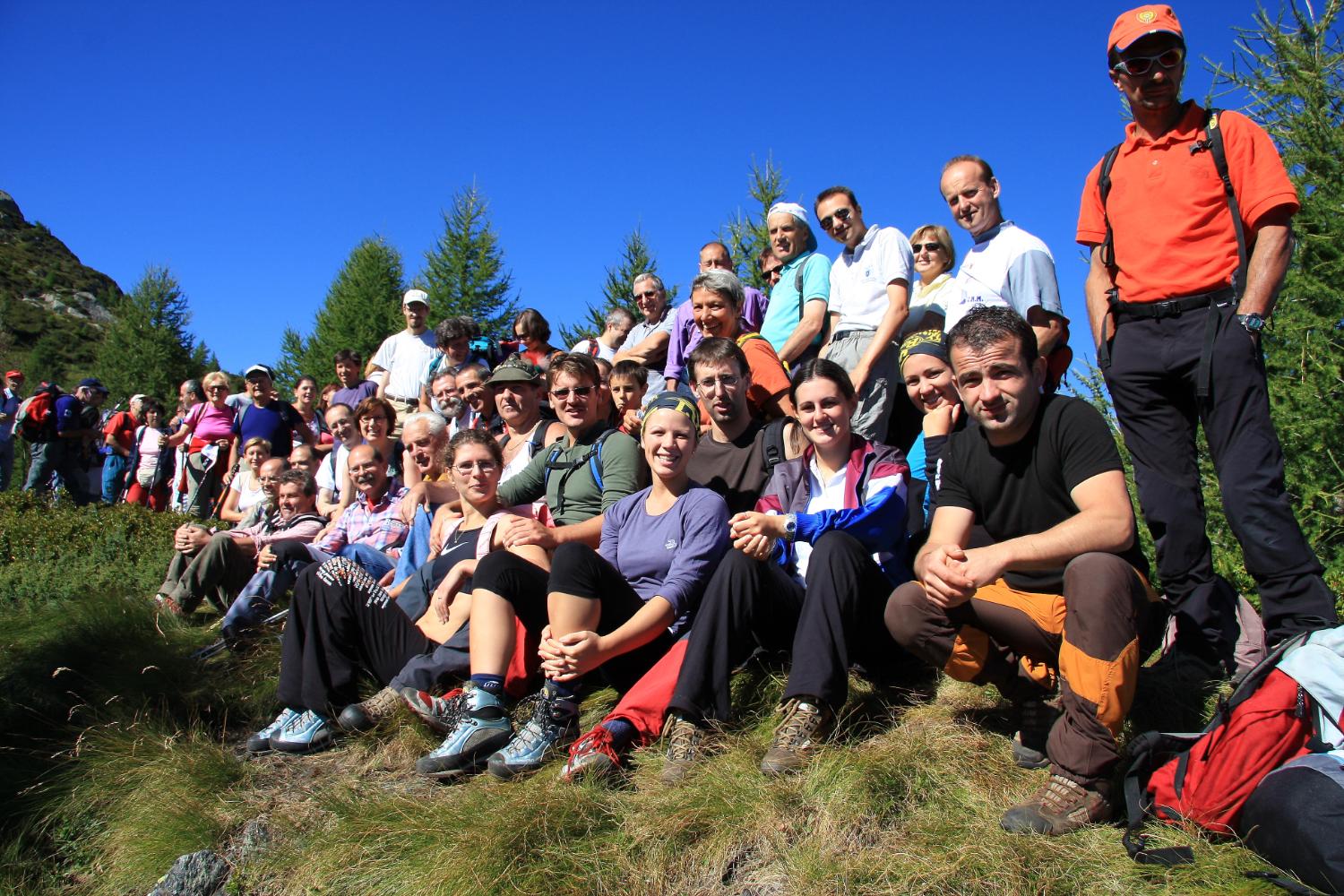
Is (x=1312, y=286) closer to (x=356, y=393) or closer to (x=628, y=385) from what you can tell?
(x=628, y=385)

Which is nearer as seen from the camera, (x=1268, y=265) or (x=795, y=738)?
(x=795, y=738)

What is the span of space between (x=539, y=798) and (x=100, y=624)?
4248mm

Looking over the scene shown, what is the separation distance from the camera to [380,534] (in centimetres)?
563

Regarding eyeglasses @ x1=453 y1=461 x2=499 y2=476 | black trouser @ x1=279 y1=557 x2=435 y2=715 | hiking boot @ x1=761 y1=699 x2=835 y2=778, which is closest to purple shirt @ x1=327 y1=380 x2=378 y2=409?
eyeglasses @ x1=453 y1=461 x2=499 y2=476

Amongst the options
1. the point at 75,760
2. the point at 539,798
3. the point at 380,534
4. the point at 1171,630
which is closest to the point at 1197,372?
the point at 1171,630

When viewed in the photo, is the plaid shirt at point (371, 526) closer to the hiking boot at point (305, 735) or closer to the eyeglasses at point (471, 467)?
the eyeglasses at point (471, 467)

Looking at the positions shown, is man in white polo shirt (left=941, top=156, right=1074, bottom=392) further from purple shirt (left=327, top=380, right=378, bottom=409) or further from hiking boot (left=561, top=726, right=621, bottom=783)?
purple shirt (left=327, top=380, right=378, bottom=409)

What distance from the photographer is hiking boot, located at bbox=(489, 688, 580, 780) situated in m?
3.36

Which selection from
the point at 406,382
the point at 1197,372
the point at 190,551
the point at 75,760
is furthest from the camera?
the point at 406,382

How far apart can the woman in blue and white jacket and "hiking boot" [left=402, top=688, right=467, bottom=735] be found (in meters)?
1.00

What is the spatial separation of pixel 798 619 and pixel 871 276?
8.85 feet

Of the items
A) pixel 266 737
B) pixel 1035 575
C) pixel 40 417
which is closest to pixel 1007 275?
pixel 1035 575

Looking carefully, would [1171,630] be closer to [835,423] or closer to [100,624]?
[835,423]

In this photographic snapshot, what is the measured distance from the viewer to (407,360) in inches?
348
